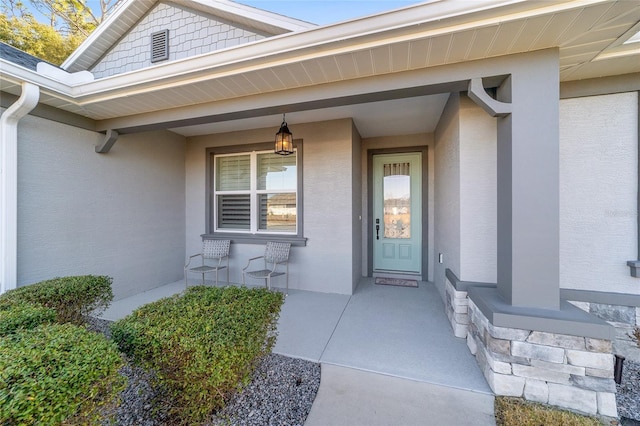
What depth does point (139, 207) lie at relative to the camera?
4184 mm

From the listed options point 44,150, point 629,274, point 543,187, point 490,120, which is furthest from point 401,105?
point 44,150

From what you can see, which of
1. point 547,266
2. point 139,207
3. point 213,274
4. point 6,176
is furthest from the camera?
point 213,274

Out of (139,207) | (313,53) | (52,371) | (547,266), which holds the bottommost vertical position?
(52,371)

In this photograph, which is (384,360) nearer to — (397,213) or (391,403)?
(391,403)

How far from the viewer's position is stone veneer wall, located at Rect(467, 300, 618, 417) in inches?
67.5

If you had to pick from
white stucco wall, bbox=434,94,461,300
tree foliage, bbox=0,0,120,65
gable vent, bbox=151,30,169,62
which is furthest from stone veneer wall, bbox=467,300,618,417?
tree foliage, bbox=0,0,120,65

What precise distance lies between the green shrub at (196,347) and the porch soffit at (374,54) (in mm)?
2176

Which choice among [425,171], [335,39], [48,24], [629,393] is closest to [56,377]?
[335,39]

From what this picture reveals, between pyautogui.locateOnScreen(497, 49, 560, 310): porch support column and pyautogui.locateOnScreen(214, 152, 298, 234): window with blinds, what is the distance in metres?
3.10

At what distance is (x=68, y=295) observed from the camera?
7.86ft

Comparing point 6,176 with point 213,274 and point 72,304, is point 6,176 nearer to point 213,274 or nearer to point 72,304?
point 72,304

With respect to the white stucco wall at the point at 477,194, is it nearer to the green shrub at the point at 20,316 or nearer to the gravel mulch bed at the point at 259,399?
the gravel mulch bed at the point at 259,399

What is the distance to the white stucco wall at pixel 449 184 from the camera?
2732 millimetres

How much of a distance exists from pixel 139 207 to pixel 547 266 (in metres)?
5.38
